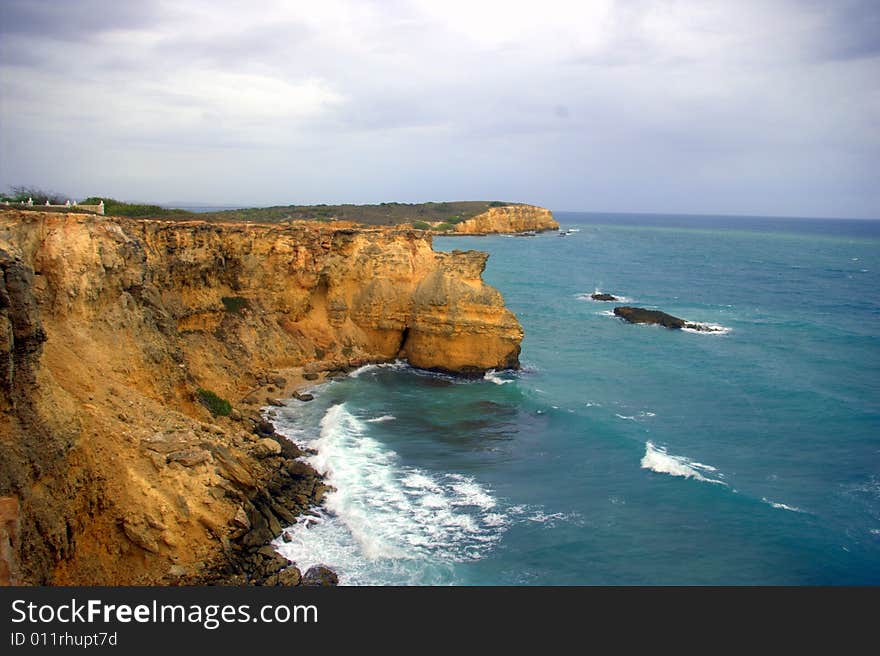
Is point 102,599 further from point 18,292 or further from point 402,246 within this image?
point 402,246

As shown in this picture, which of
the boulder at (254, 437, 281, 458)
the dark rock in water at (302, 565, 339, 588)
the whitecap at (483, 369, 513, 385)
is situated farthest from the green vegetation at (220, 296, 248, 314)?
the dark rock in water at (302, 565, 339, 588)

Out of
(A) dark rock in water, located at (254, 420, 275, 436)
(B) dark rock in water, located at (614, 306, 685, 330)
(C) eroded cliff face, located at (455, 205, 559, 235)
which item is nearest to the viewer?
(A) dark rock in water, located at (254, 420, 275, 436)

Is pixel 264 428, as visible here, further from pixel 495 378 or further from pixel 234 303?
pixel 495 378

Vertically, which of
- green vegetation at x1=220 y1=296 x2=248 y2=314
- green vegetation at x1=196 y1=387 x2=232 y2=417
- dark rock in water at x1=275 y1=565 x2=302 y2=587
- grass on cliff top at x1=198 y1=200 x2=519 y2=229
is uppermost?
grass on cliff top at x1=198 y1=200 x2=519 y2=229

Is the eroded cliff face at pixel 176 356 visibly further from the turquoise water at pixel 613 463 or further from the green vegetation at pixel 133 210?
the green vegetation at pixel 133 210

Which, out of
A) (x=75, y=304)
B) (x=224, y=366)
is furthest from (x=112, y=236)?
(x=224, y=366)

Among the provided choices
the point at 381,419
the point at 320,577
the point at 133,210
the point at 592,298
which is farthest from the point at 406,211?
the point at 320,577

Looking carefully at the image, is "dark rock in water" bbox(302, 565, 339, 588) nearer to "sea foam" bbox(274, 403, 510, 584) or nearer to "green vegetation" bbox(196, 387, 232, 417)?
"sea foam" bbox(274, 403, 510, 584)

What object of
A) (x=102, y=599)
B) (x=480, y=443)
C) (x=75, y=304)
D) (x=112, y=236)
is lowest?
(x=480, y=443)
